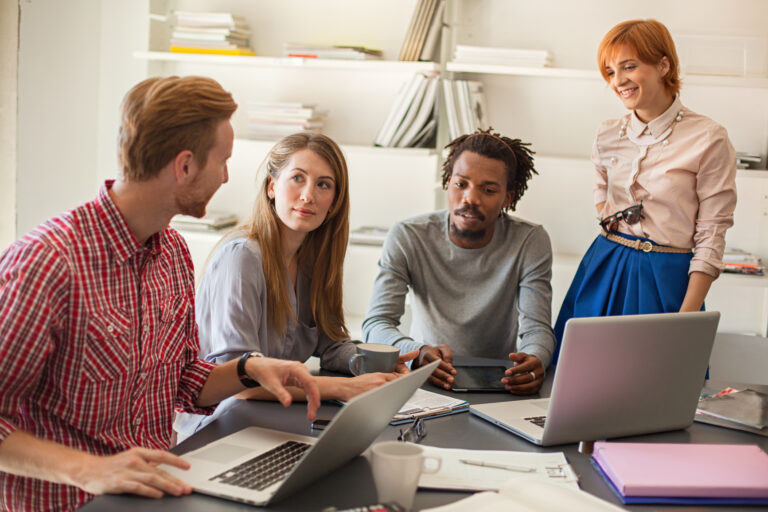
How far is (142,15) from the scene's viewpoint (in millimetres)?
3410

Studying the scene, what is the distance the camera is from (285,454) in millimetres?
1207

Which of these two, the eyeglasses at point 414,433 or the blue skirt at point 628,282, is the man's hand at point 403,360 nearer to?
the eyeglasses at point 414,433

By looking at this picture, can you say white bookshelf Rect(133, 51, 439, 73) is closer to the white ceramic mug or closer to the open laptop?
the open laptop

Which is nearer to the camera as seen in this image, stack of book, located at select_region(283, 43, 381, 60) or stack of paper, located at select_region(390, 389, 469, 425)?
stack of paper, located at select_region(390, 389, 469, 425)

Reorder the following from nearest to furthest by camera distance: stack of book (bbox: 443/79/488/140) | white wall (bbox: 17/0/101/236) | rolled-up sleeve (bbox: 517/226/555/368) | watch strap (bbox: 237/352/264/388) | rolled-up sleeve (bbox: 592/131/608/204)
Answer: watch strap (bbox: 237/352/264/388)
rolled-up sleeve (bbox: 517/226/555/368)
rolled-up sleeve (bbox: 592/131/608/204)
stack of book (bbox: 443/79/488/140)
white wall (bbox: 17/0/101/236)

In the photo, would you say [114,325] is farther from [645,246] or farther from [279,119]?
[279,119]

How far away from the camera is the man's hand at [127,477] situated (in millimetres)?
1036

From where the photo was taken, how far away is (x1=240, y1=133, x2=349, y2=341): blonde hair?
5.86 feet

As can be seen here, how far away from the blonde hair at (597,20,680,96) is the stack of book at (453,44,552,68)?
0.65m

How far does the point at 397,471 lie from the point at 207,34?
2557 millimetres

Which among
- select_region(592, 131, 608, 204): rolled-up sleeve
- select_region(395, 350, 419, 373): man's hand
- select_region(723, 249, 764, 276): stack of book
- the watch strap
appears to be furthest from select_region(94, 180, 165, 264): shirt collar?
select_region(723, 249, 764, 276): stack of book

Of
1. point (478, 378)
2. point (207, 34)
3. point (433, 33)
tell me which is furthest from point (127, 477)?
point (207, 34)

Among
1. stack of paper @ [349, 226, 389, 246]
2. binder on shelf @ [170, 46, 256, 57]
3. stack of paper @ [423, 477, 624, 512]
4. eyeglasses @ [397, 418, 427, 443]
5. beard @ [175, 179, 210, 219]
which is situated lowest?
eyeglasses @ [397, 418, 427, 443]

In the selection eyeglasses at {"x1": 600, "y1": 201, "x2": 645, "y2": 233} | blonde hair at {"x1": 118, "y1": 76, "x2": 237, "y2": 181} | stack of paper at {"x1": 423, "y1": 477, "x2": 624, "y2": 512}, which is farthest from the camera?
eyeglasses at {"x1": 600, "y1": 201, "x2": 645, "y2": 233}
